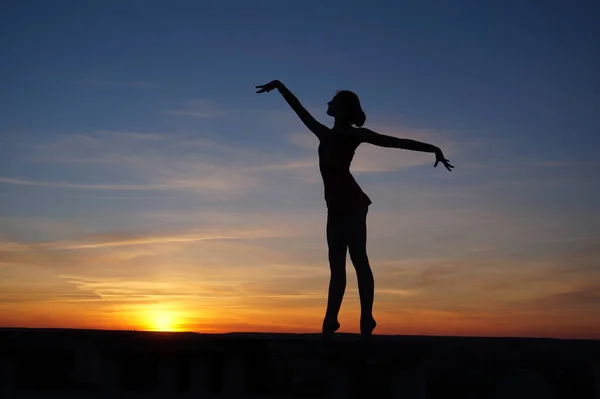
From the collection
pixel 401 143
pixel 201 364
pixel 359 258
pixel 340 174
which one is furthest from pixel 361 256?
pixel 201 364

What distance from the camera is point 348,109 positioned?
9352 mm

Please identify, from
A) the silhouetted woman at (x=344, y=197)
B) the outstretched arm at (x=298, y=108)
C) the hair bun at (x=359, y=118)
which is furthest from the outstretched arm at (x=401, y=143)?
the outstretched arm at (x=298, y=108)

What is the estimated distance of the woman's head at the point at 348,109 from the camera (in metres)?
9.35

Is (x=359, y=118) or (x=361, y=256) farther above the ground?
(x=359, y=118)

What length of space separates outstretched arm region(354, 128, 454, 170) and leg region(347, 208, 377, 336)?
77cm

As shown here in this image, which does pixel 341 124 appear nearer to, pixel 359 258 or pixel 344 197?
pixel 344 197

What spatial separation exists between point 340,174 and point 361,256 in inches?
36.9

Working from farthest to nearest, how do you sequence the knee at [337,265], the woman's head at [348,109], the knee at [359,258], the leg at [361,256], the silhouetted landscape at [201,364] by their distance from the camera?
the woman's head at [348,109]
the knee at [337,265]
the knee at [359,258]
the leg at [361,256]
the silhouetted landscape at [201,364]

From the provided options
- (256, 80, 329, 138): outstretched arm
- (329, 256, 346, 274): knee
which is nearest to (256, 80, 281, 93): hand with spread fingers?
(256, 80, 329, 138): outstretched arm

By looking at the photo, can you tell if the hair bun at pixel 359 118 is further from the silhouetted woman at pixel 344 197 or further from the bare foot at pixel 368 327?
the bare foot at pixel 368 327

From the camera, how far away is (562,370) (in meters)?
18.3

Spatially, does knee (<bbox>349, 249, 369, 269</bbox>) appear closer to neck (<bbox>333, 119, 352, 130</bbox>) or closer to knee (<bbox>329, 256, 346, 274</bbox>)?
knee (<bbox>329, 256, 346, 274</bbox>)

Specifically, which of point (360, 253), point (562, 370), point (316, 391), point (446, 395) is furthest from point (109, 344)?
point (562, 370)

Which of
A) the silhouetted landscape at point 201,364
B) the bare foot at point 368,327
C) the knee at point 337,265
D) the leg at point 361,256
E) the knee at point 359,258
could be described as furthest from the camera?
the knee at point 337,265
